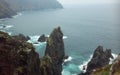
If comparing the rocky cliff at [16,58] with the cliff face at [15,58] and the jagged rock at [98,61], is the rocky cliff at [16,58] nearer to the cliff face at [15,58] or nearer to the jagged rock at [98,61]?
the cliff face at [15,58]

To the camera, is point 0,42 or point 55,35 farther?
point 55,35

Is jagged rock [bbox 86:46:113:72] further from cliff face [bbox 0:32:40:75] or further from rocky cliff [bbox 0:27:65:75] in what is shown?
cliff face [bbox 0:32:40:75]

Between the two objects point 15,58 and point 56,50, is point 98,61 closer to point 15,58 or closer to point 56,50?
point 56,50

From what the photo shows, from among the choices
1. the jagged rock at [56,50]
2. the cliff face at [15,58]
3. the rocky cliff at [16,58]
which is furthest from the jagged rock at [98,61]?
the cliff face at [15,58]

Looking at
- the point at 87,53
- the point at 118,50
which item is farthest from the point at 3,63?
the point at 118,50

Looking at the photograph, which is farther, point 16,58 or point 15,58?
point 16,58

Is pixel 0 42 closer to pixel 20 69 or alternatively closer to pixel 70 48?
pixel 20 69

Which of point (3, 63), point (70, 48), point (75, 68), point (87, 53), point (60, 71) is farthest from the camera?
point (70, 48)

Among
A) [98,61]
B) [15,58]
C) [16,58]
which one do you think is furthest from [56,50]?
[15,58]

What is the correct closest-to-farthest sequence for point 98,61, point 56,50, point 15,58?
point 15,58 → point 56,50 → point 98,61
